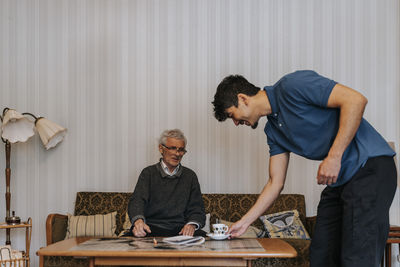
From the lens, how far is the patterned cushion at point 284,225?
338cm

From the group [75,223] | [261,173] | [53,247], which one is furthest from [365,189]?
[75,223]

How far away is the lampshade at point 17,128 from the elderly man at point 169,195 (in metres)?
1.27

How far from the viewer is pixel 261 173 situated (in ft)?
12.8

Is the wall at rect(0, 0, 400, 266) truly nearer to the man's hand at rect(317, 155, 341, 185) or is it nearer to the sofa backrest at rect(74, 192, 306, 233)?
the sofa backrest at rect(74, 192, 306, 233)

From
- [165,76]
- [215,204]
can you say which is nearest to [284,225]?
[215,204]

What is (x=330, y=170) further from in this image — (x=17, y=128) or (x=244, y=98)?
(x=17, y=128)

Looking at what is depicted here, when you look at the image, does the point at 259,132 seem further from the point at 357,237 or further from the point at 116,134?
the point at 357,237

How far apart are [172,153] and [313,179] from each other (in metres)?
1.47

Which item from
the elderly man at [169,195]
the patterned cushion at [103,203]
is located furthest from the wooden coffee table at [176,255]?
the patterned cushion at [103,203]

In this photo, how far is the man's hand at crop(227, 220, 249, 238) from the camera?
7.10 feet

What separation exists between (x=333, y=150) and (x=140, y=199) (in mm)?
1580

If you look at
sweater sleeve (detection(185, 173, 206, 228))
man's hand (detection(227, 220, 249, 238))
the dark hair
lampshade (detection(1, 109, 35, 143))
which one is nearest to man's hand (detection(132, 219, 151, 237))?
sweater sleeve (detection(185, 173, 206, 228))

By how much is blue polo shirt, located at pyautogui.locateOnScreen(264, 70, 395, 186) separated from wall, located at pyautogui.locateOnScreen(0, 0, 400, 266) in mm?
1943

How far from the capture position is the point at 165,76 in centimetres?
401
